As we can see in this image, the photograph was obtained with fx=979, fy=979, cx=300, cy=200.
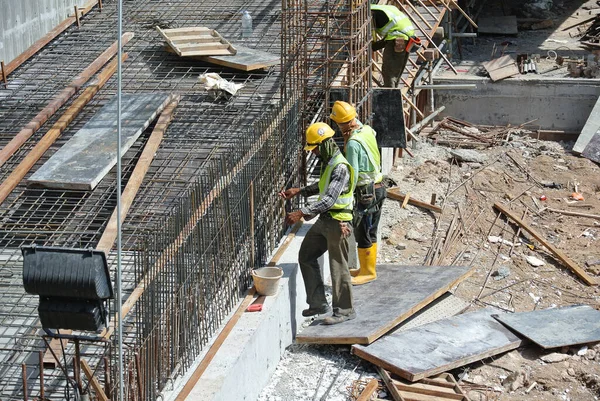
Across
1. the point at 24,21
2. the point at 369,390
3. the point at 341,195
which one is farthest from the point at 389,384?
the point at 24,21

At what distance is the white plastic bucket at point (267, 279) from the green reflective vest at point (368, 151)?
4.33 feet

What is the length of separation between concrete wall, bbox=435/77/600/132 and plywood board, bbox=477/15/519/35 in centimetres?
380

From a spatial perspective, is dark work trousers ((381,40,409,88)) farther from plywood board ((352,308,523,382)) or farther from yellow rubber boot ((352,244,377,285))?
plywood board ((352,308,523,382))

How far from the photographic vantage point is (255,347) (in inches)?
341

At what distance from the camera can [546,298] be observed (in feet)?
39.9

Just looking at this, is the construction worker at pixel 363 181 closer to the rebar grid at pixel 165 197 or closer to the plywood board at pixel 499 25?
the rebar grid at pixel 165 197

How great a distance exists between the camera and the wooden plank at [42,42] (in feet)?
49.6

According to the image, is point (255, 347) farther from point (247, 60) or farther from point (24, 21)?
point (24, 21)

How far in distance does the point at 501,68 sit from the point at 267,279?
1169 cm

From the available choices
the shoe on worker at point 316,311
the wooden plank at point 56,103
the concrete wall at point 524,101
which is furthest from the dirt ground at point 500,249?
the wooden plank at point 56,103

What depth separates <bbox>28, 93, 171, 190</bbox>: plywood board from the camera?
1151 cm

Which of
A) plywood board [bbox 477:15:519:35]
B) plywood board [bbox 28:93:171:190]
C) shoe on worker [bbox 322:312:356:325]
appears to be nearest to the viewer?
shoe on worker [bbox 322:312:356:325]

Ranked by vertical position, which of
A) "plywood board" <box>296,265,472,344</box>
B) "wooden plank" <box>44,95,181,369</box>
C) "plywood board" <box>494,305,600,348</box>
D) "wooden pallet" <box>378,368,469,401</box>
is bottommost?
"plywood board" <box>494,305,600,348</box>

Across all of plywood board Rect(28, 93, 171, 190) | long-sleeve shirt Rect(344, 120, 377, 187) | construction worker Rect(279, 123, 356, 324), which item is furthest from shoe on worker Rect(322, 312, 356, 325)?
plywood board Rect(28, 93, 171, 190)
